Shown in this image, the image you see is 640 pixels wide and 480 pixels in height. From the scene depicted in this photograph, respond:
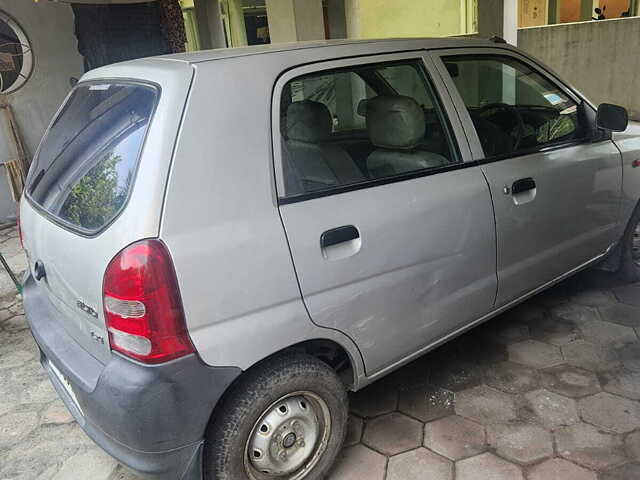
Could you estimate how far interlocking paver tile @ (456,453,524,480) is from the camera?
215cm

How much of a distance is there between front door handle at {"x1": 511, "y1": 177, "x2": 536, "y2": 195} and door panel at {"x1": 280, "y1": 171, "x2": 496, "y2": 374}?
206mm

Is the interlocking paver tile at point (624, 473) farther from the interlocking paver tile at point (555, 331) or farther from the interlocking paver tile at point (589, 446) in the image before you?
the interlocking paver tile at point (555, 331)

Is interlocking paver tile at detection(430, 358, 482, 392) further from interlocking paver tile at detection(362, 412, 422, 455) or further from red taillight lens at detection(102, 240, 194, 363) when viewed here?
red taillight lens at detection(102, 240, 194, 363)

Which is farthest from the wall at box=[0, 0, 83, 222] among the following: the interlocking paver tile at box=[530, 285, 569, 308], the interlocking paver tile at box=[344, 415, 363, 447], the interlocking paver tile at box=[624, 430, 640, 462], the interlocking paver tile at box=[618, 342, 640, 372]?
the interlocking paver tile at box=[624, 430, 640, 462]

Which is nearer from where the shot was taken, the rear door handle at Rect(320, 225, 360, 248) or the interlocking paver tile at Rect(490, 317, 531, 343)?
the rear door handle at Rect(320, 225, 360, 248)

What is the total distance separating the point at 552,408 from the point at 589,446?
0.87 feet

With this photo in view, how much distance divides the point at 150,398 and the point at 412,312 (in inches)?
44.2

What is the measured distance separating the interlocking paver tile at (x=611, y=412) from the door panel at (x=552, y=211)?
2.01 ft

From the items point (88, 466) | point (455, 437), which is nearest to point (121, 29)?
point (88, 466)

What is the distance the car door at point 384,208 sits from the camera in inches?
75.2

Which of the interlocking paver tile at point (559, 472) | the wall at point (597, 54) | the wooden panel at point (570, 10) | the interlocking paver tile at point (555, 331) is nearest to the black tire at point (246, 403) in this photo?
the interlocking paver tile at point (559, 472)

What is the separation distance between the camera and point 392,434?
2443 mm

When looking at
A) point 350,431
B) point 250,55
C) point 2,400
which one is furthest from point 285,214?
point 2,400

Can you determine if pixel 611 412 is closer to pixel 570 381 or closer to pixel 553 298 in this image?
pixel 570 381
